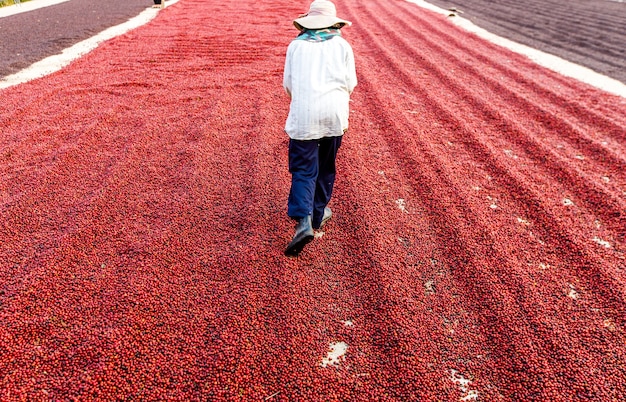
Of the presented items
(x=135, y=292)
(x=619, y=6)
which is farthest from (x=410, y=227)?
(x=619, y=6)

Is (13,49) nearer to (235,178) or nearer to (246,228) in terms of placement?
(235,178)

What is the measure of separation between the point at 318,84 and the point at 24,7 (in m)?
16.5

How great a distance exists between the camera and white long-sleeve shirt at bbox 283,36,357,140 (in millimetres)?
3006

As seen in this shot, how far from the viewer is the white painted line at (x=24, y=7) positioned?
45.2 ft

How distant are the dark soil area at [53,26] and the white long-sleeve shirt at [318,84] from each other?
7027 millimetres

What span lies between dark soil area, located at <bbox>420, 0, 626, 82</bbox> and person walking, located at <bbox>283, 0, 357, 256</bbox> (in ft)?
25.7

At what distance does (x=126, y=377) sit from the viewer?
235cm

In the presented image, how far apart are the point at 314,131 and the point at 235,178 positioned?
159 centimetres

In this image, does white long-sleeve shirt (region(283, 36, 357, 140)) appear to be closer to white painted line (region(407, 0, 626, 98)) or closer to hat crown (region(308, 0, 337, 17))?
hat crown (region(308, 0, 337, 17))

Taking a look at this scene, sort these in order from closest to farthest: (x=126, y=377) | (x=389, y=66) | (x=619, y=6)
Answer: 1. (x=126, y=377)
2. (x=389, y=66)
3. (x=619, y=6)

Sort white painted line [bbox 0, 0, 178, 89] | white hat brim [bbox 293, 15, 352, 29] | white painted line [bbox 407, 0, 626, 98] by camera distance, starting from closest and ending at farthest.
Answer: white hat brim [bbox 293, 15, 352, 29], white painted line [bbox 0, 0, 178, 89], white painted line [bbox 407, 0, 626, 98]

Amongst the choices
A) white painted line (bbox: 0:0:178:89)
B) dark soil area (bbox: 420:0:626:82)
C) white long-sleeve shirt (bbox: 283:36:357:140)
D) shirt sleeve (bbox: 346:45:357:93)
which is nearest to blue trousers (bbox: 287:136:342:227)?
white long-sleeve shirt (bbox: 283:36:357:140)

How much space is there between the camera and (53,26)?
454 inches

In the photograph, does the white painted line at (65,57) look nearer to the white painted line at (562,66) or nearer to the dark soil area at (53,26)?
the dark soil area at (53,26)
